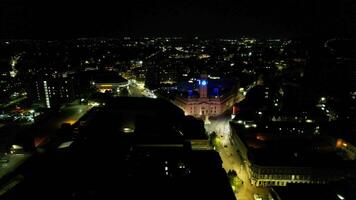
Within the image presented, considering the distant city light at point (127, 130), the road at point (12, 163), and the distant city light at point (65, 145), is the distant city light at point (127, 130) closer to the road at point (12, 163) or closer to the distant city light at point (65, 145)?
the distant city light at point (65, 145)

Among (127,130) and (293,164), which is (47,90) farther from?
(293,164)

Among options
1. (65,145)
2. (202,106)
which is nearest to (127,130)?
(65,145)

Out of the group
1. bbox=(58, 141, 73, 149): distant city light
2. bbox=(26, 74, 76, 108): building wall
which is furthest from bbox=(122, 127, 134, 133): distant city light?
bbox=(26, 74, 76, 108): building wall

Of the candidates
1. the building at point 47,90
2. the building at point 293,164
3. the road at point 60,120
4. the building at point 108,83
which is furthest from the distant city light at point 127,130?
the building at point 108,83

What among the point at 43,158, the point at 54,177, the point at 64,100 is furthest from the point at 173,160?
the point at 64,100

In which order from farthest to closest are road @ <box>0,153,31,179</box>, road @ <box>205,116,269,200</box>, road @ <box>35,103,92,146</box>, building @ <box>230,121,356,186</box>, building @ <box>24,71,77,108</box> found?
building @ <box>24,71,77,108</box>, road @ <box>35,103,92,146</box>, road @ <box>0,153,31,179</box>, building @ <box>230,121,356,186</box>, road @ <box>205,116,269,200</box>

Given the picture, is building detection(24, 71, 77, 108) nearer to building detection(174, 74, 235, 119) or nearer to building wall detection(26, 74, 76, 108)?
building wall detection(26, 74, 76, 108)

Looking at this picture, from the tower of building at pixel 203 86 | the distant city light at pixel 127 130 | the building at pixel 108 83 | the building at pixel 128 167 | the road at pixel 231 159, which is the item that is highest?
the tower of building at pixel 203 86

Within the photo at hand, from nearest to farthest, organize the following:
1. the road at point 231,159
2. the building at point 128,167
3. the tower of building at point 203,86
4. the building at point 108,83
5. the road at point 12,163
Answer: the building at point 128,167 → the road at point 231,159 → the road at point 12,163 → the tower of building at point 203,86 → the building at point 108,83
